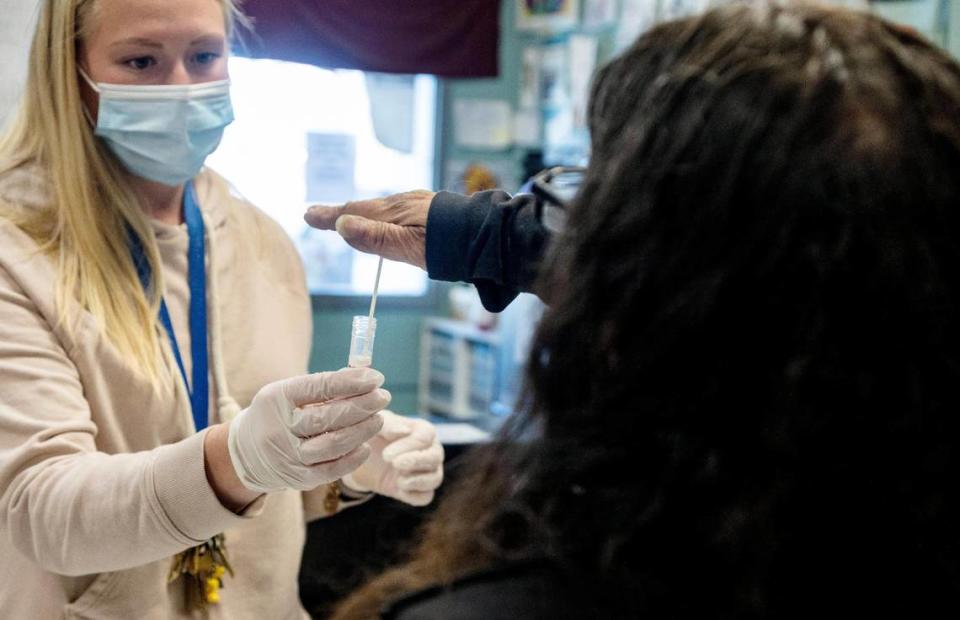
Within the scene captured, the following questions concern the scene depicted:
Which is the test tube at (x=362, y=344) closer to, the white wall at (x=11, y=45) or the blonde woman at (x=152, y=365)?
the blonde woman at (x=152, y=365)

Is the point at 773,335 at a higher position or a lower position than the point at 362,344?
higher

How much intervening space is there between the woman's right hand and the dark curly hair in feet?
1.83

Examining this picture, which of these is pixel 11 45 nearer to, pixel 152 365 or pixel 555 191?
pixel 152 365

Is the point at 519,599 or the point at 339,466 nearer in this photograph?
the point at 519,599

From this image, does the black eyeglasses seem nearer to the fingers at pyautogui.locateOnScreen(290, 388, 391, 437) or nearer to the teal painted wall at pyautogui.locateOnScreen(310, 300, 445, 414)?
the fingers at pyautogui.locateOnScreen(290, 388, 391, 437)

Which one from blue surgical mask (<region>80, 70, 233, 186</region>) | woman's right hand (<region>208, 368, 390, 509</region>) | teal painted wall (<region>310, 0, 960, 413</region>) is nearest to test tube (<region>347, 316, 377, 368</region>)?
woman's right hand (<region>208, 368, 390, 509</region>)

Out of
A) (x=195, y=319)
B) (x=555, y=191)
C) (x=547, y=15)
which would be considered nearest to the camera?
(x=555, y=191)

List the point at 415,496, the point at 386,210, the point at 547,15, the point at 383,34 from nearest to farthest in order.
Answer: the point at 386,210, the point at 415,496, the point at 383,34, the point at 547,15

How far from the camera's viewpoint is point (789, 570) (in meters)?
0.61

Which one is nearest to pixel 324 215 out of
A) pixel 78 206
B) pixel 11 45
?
pixel 78 206

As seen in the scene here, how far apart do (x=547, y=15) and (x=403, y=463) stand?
3.70m

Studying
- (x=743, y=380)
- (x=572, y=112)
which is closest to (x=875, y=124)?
(x=743, y=380)

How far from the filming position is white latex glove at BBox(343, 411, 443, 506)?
1.50 metres

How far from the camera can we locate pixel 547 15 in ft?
15.6
